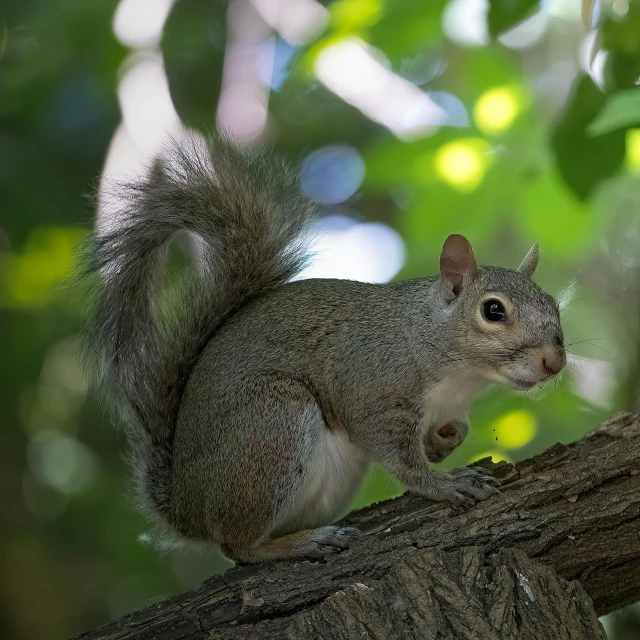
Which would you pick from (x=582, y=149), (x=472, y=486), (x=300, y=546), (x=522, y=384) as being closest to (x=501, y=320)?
(x=522, y=384)

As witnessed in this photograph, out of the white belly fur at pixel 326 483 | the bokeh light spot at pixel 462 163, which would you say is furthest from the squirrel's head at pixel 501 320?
the white belly fur at pixel 326 483

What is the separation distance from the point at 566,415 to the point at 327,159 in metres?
2.92

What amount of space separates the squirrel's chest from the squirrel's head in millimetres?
107

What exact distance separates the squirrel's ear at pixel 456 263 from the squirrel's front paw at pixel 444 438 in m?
0.47

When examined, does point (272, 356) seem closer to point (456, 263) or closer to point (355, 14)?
point (456, 263)

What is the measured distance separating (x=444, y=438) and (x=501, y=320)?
556mm

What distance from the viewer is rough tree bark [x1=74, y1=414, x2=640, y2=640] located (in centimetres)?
219

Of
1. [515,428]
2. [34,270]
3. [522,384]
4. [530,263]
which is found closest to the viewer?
[522,384]

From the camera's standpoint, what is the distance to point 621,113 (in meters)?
2.17

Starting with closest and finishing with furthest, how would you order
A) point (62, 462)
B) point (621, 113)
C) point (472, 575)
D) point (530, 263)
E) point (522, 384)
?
point (621, 113)
point (472, 575)
point (522, 384)
point (530, 263)
point (62, 462)

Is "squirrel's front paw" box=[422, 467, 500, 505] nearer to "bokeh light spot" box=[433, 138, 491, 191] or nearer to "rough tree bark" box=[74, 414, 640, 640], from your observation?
"rough tree bark" box=[74, 414, 640, 640]

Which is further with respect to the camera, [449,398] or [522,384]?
[449,398]

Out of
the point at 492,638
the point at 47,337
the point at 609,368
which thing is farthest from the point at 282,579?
the point at 47,337

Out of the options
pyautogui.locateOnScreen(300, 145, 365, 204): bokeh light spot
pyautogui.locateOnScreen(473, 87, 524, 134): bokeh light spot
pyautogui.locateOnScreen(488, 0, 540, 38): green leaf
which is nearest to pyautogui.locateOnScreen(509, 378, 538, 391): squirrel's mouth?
pyautogui.locateOnScreen(473, 87, 524, 134): bokeh light spot
